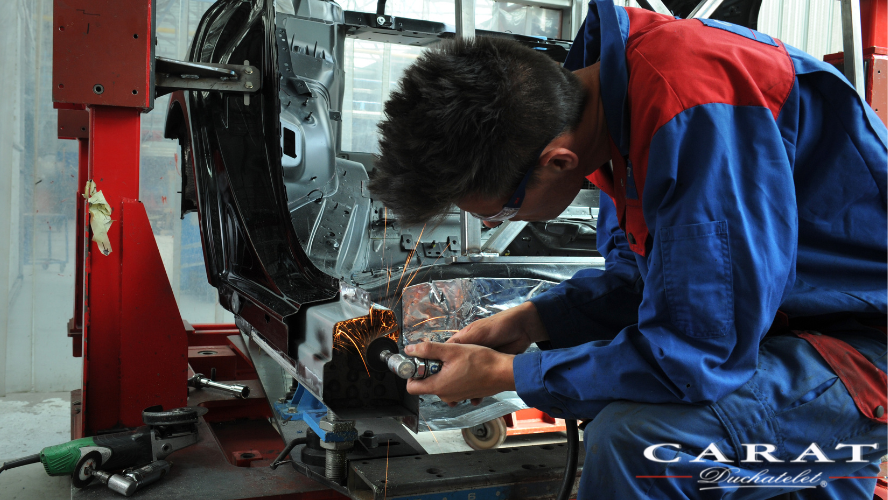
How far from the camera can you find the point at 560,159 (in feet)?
4.05

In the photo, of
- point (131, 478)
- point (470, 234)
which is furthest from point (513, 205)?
point (470, 234)

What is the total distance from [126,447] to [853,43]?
11.0 feet

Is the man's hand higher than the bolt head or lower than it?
higher

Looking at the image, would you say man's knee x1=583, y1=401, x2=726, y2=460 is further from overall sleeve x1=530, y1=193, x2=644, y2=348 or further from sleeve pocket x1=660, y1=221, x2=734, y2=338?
overall sleeve x1=530, y1=193, x2=644, y2=348

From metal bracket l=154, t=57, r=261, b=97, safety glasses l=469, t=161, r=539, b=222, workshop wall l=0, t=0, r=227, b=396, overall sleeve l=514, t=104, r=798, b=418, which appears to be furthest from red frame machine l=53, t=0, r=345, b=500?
workshop wall l=0, t=0, r=227, b=396

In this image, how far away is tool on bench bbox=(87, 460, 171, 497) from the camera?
1.75m

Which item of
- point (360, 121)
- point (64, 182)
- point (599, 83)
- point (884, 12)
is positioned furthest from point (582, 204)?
point (64, 182)

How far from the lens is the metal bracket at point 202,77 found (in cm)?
233

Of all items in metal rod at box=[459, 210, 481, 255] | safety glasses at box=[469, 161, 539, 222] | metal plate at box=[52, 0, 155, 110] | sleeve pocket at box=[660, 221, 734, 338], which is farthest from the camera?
metal rod at box=[459, 210, 481, 255]

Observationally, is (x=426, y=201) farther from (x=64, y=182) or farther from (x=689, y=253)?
(x=64, y=182)

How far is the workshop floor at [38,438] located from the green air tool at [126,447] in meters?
0.53

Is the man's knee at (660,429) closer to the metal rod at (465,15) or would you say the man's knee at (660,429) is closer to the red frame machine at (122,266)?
the red frame machine at (122,266)

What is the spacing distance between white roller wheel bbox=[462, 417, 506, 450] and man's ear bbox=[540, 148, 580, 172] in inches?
89.7

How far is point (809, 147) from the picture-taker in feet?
3.89
